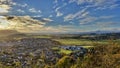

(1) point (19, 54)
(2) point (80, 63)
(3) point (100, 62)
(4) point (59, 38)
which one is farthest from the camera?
(4) point (59, 38)

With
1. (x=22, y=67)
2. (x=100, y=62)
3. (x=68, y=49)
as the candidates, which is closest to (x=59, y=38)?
(x=68, y=49)

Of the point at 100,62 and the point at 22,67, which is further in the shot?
the point at 22,67

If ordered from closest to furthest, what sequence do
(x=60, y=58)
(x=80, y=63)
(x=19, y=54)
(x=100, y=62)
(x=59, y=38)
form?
1. (x=100, y=62)
2. (x=80, y=63)
3. (x=60, y=58)
4. (x=19, y=54)
5. (x=59, y=38)

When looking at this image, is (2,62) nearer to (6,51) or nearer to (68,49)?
(6,51)

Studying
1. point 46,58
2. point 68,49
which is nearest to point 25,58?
point 46,58

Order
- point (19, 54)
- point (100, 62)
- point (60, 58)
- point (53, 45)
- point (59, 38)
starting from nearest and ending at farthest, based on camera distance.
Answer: point (100, 62) < point (60, 58) < point (19, 54) < point (53, 45) < point (59, 38)

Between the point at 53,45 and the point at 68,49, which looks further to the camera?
the point at 53,45

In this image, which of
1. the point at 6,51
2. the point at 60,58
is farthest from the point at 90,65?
the point at 6,51

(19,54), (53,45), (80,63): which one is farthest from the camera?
(53,45)

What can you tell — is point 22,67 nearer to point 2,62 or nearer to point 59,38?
point 2,62
